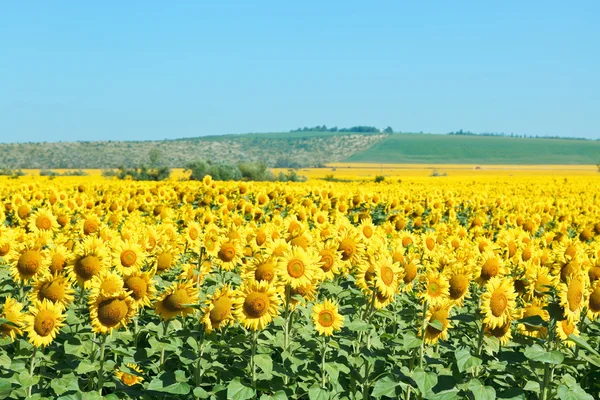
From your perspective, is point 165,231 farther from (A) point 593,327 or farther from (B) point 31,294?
(A) point 593,327

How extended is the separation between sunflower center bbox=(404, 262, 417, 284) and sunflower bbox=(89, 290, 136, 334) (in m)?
2.46

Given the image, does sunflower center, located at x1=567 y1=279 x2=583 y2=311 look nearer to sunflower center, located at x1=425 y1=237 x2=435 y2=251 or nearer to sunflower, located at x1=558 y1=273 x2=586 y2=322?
sunflower, located at x1=558 y1=273 x2=586 y2=322

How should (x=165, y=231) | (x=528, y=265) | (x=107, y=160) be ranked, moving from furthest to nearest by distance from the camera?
(x=107, y=160), (x=165, y=231), (x=528, y=265)

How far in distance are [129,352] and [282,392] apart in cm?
131

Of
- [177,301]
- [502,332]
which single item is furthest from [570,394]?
[177,301]

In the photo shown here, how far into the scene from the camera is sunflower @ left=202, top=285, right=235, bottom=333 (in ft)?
17.3

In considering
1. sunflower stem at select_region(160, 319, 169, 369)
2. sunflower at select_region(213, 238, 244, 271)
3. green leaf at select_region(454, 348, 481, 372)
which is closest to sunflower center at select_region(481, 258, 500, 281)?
green leaf at select_region(454, 348, 481, 372)

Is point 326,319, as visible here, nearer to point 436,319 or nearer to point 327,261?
point 327,261

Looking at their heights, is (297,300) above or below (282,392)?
above

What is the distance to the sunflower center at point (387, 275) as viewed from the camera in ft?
19.0

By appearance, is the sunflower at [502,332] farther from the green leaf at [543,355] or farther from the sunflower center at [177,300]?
the sunflower center at [177,300]

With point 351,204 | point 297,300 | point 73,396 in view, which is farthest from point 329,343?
point 351,204

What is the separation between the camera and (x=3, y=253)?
6906 mm

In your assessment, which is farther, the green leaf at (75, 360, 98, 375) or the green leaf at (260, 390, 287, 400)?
the green leaf at (260, 390, 287, 400)
